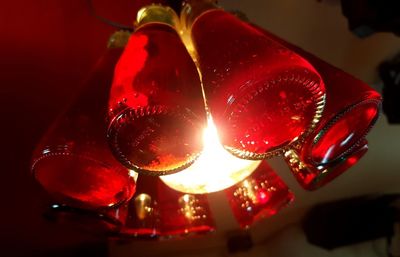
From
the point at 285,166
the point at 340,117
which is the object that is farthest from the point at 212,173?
the point at 285,166

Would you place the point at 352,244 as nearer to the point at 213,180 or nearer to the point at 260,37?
the point at 213,180

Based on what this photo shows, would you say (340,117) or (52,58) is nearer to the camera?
(340,117)

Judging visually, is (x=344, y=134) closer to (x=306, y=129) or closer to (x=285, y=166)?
(x=306, y=129)

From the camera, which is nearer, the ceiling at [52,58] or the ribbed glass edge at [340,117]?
the ribbed glass edge at [340,117]

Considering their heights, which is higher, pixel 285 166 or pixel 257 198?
pixel 285 166

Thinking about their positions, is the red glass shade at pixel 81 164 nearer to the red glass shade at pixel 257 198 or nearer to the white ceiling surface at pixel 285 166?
the red glass shade at pixel 257 198

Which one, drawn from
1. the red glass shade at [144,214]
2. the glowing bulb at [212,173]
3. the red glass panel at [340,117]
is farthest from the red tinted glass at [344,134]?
the red glass shade at [144,214]

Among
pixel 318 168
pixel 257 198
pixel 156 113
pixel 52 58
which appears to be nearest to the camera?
pixel 156 113
